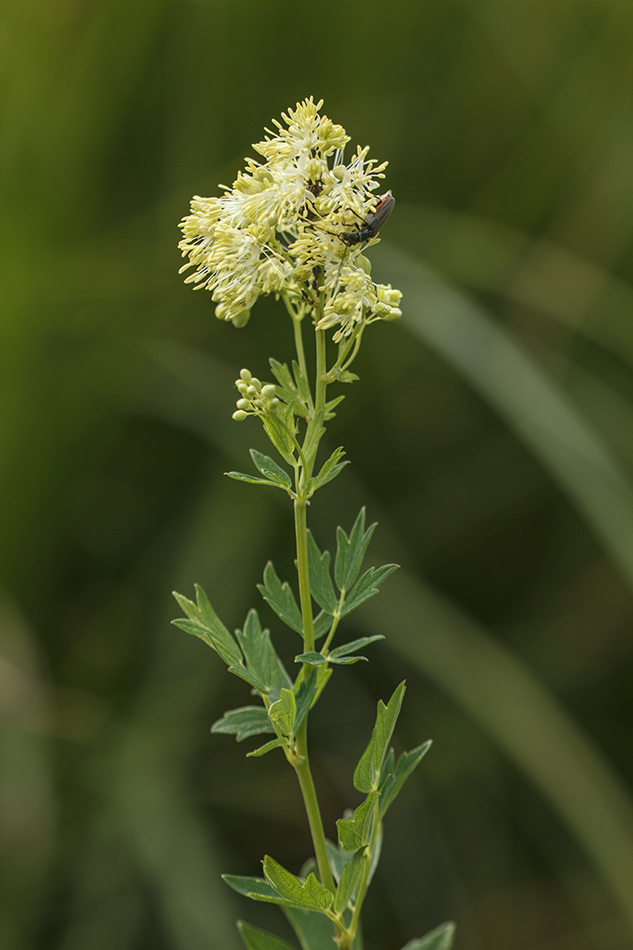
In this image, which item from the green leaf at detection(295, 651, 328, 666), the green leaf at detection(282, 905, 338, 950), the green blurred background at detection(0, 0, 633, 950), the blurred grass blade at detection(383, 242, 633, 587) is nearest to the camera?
the green leaf at detection(295, 651, 328, 666)

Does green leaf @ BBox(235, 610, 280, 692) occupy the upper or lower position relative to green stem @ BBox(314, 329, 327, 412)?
lower

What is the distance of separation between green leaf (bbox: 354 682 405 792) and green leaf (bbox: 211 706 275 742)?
0.07 metres

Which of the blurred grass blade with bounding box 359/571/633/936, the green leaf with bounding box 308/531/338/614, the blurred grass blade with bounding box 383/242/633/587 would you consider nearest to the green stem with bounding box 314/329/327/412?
the green leaf with bounding box 308/531/338/614

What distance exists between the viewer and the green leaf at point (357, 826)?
0.49 m

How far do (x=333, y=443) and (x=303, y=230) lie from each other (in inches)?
45.3

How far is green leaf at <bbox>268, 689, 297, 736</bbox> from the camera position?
482mm

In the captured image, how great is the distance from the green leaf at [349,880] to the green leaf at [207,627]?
0.14 m

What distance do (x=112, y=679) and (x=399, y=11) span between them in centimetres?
162

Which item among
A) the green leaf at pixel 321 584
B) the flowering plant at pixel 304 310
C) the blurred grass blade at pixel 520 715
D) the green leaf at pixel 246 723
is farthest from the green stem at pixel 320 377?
the blurred grass blade at pixel 520 715

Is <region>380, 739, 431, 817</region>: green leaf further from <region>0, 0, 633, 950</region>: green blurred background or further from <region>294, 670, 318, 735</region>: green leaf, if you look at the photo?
<region>0, 0, 633, 950</region>: green blurred background

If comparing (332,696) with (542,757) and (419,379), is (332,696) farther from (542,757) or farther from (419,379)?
(419,379)

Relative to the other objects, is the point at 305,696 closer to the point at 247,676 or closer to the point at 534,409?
the point at 247,676

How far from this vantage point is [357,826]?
49cm

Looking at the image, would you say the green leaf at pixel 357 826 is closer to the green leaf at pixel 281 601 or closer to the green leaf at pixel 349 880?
the green leaf at pixel 349 880
